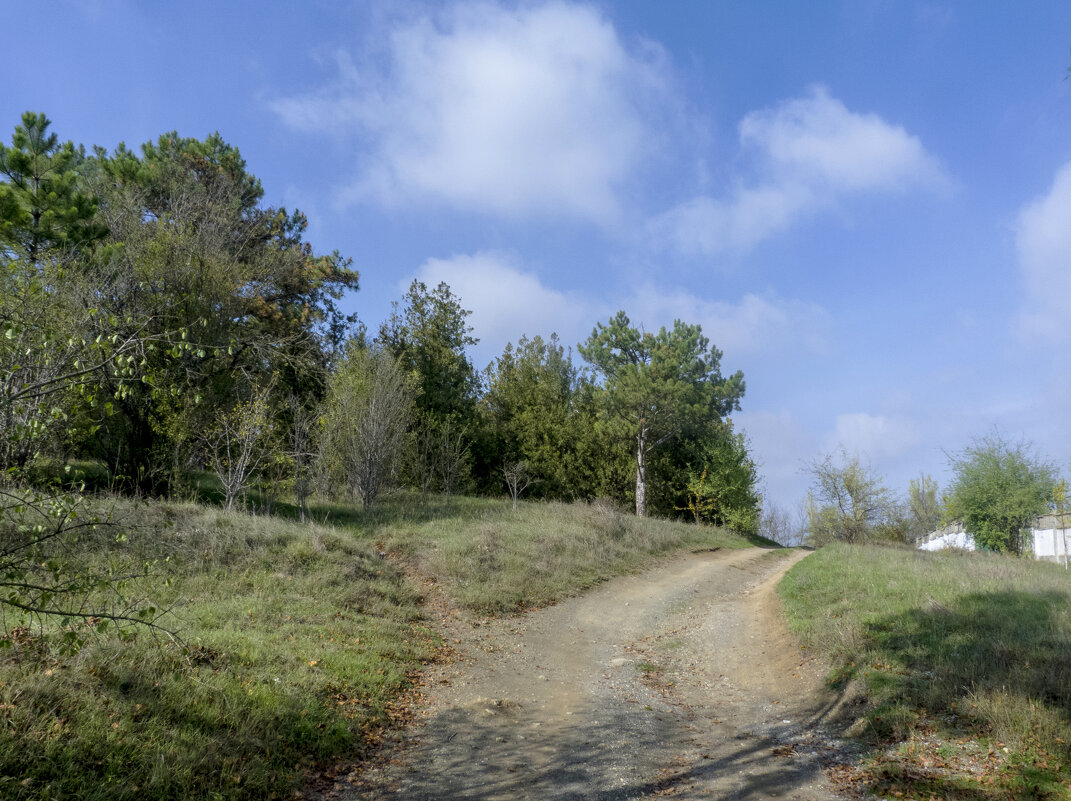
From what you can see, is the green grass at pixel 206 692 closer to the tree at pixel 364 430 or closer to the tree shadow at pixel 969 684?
the tree shadow at pixel 969 684

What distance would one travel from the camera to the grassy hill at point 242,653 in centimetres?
507

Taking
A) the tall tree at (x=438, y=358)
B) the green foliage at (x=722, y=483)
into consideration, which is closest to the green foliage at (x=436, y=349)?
the tall tree at (x=438, y=358)

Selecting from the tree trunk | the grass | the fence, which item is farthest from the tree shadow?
the fence

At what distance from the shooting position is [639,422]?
32.8 m

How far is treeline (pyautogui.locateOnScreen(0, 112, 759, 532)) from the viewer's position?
9500mm

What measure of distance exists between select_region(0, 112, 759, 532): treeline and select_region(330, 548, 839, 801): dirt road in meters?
4.64

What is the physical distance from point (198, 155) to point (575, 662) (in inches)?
1134

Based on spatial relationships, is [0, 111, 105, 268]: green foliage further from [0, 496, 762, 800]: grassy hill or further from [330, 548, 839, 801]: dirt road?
[330, 548, 839, 801]: dirt road

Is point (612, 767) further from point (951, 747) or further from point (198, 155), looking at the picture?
point (198, 155)

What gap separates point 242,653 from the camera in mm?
7586

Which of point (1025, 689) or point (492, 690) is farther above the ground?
point (1025, 689)

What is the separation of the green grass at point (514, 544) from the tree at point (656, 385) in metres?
8.76

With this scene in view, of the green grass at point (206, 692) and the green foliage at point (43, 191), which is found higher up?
the green foliage at point (43, 191)

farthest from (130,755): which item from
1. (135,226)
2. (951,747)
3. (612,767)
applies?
(135,226)
